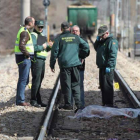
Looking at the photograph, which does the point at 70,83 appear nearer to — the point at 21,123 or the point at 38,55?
the point at 38,55

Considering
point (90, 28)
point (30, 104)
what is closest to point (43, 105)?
point (30, 104)

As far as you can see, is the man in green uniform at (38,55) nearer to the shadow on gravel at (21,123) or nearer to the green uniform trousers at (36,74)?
the green uniform trousers at (36,74)

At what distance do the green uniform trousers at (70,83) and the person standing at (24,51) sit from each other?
813 mm

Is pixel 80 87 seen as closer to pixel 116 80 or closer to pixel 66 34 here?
pixel 66 34

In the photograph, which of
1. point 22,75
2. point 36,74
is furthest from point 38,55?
point 22,75

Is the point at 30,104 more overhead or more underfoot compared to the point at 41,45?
more underfoot

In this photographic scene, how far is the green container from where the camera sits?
1670 inches

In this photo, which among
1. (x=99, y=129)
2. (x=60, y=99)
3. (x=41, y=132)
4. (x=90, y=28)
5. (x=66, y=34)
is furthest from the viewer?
(x=90, y=28)

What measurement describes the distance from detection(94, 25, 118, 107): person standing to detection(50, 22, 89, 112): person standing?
380 millimetres

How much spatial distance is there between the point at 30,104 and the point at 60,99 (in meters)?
1.31

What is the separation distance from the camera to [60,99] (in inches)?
427

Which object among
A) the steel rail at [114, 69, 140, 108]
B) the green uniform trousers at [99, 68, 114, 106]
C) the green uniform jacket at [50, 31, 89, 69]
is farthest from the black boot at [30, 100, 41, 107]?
the steel rail at [114, 69, 140, 108]

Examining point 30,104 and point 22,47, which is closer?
point 22,47

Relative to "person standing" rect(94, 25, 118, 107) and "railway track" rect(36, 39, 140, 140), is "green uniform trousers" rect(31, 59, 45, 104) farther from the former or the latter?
"person standing" rect(94, 25, 118, 107)
